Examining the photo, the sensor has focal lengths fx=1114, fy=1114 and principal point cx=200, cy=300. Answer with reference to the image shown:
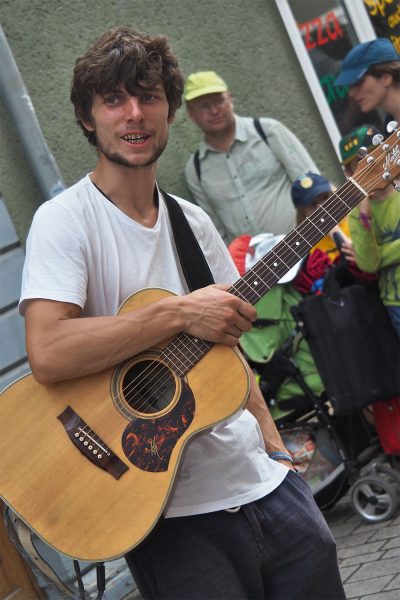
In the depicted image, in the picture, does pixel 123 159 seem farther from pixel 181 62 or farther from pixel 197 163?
pixel 181 62

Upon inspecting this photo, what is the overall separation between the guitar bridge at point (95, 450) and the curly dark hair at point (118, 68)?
0.78 metres

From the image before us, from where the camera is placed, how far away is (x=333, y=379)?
519cm

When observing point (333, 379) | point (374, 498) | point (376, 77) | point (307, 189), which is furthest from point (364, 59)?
point (374, 498)

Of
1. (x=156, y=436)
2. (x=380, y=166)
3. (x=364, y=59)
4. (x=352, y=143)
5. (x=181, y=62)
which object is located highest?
(x=181, y=62)

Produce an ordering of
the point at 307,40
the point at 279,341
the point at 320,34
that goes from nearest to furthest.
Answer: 1. the point at 279,341
2. the point at 307,40
3. the point at 320,34

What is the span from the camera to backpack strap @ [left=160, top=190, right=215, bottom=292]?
9.50 feet

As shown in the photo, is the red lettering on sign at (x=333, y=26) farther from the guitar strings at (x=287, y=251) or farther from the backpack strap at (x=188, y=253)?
the backpack strap at (x=188, y=253)

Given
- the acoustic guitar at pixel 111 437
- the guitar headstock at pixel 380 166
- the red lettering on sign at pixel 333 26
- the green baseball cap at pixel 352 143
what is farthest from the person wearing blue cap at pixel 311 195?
the acoustic guitar at pixel 111 437

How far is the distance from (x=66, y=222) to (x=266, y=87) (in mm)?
5440

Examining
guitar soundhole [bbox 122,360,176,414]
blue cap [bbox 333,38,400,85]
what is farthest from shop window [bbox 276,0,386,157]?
guitar soundhole [bbox 122,360,176,414]

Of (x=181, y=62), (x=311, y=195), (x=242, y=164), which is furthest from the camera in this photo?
(x=181, y=62)

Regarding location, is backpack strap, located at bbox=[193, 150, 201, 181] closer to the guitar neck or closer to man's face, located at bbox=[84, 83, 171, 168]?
the guitar neck

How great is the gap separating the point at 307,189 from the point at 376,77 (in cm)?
75

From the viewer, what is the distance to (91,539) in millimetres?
2572
